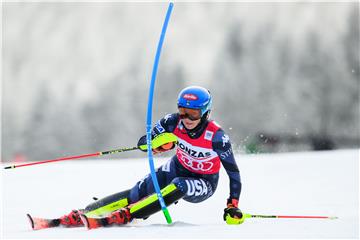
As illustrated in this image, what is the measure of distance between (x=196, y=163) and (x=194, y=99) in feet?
2.41

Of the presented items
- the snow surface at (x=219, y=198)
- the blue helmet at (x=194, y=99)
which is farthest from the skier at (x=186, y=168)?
the snow surface at (x=219, y=198)

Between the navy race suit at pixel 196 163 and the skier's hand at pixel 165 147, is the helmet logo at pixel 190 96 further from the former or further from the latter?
the skier's hand at pixel 165 147

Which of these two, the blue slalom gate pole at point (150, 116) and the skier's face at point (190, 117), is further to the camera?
the skier's face at point (190, 117)

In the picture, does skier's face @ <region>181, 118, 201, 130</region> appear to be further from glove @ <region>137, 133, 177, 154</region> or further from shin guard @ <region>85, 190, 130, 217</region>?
shin guard @ <region>85, 190, 130, 217</region>

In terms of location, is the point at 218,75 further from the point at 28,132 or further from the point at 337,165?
the point at 337,165

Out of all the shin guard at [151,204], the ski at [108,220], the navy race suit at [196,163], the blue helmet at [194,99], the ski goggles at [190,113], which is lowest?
the ski at [108,220]

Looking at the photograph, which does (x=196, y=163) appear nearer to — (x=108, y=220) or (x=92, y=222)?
(x=108, y=220)

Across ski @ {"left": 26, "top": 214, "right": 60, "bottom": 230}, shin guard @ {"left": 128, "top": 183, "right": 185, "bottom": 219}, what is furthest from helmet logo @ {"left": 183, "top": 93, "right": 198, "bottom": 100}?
ski @ {"left": 26, "top": 214, "right": 60, "bottom": 230}

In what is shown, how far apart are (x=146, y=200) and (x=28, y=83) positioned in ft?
129

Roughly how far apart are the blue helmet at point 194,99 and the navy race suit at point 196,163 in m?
0.24

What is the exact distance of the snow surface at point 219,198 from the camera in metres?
4.40

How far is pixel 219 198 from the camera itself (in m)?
7.84

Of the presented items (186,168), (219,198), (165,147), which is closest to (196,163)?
(186,168)

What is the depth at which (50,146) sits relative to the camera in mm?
36750
